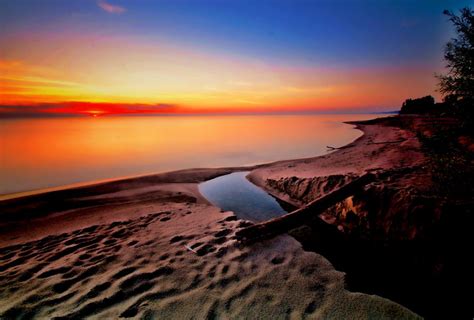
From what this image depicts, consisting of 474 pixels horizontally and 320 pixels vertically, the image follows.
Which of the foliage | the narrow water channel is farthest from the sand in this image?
the foliage

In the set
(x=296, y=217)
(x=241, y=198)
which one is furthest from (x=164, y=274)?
(x=241, y=198)

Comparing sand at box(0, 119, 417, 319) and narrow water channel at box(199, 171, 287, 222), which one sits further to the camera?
narrow water channel at box(199, 171, 287, 222)

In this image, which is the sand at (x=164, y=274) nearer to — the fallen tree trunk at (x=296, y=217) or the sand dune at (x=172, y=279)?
the sand dune at (x=172, y=279)

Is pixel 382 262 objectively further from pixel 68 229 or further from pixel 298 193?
pixel 68 229

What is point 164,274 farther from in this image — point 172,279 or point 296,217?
point 296,217

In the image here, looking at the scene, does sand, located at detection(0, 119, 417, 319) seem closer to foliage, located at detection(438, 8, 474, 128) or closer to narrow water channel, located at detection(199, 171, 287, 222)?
narrow water channel, located at detection(199, 171, 287, 222)

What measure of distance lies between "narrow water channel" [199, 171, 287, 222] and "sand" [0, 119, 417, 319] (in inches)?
55.2

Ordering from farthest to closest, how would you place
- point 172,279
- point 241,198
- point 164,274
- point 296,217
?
point 241,198
point 296,217
point 164,274
point 172,279

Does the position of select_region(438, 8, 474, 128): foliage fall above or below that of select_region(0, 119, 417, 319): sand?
above

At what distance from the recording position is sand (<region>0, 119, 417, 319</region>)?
3.75 metres

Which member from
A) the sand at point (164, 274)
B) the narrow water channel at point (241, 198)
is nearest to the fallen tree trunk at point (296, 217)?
the sand at point (164, 274)

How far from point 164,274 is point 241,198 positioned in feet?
20.0

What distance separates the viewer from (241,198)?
34.3ft

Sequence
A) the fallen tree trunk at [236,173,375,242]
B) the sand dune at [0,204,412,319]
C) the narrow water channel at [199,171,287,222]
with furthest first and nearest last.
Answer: the narrow water channel at [199,171,287,222] < the fallen tree trunk at [236,173,375,242] < the sand dune at [0,204,412,319]
